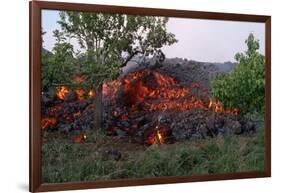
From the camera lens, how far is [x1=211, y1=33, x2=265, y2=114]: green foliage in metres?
5.14

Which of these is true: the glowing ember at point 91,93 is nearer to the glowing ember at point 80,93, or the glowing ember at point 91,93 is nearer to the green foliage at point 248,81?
the glowing ember at point 80,93

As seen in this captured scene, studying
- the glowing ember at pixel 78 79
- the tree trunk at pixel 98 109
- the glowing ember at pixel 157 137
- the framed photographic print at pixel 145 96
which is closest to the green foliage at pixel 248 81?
the framed photographic print at pixel 145 96

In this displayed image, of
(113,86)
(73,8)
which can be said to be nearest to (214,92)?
(113,86)

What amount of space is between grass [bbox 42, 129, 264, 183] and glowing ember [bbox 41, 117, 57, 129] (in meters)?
0.09

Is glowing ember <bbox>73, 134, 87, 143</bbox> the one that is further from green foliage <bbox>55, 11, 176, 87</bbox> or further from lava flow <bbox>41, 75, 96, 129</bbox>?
green foliage <bbox>55, 11, 176, 87</bbox>

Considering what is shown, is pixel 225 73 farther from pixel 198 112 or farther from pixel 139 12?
pixel 139 12

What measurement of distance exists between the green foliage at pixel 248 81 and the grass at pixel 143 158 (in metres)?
0.25

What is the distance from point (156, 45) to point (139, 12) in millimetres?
289

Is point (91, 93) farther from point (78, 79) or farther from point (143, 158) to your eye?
point (143, 158)

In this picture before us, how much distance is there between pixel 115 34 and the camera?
4.70 m

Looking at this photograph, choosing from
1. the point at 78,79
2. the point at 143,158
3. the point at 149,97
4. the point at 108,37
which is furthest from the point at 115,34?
the point at 143,158

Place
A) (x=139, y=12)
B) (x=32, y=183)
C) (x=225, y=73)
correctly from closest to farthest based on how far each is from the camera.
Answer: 1. (x=32, y=183)
2. (x=139, y=12)
3. (x=225, y=73)

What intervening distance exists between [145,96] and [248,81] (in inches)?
37.1

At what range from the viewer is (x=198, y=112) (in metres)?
4.99
